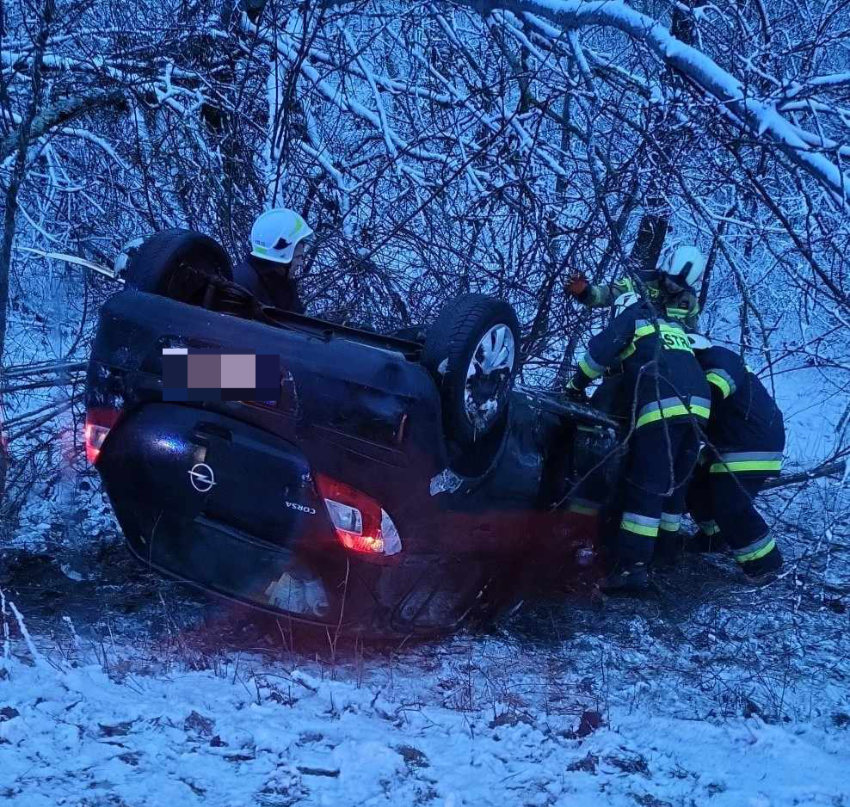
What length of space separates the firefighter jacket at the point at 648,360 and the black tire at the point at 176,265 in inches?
72.5

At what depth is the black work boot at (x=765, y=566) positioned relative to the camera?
4555mm

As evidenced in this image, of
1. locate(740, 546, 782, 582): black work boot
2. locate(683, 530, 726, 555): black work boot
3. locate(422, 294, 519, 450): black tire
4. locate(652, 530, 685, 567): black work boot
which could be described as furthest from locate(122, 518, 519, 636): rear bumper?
locate(683, 530, 726, 555): black work boot

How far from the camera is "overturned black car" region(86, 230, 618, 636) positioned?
9.57 feet

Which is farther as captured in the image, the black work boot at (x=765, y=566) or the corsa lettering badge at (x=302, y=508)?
the black work boot at (x=765, y=566)

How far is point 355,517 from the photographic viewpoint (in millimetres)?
2941

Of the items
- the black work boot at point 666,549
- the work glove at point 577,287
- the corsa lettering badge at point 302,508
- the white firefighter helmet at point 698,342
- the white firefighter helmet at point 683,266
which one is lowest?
the black work boot at point 666,549

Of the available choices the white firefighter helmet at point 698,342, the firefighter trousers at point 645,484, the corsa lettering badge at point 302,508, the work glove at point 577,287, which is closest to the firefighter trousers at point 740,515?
the firefighter trousers at point 645,484

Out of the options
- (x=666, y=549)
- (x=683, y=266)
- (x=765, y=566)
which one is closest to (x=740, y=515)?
(x=765, y=566)

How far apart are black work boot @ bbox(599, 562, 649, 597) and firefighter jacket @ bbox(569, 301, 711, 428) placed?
695mm

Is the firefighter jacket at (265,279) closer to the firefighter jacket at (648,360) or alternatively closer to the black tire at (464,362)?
the black tire at (464,362)

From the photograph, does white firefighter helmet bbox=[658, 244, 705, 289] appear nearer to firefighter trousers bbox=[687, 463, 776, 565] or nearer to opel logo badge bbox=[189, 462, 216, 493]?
firefighter trousers bbox=[687, 463, 776, 565]

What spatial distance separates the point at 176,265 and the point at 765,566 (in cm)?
322

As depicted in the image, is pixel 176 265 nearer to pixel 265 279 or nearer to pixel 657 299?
pixel 265 279

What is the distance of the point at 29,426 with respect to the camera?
4910 millimetres
